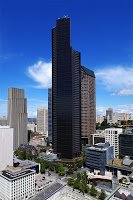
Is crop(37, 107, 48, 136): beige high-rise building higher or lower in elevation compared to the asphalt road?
higher

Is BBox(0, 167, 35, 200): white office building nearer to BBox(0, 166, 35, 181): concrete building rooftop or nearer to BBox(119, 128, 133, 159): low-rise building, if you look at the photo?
BBox(0, 166, 35, 181): concrete building rooftop

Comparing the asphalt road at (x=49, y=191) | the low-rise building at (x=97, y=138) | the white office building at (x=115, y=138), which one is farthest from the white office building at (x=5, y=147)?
the low-rise building at (x=97, y=138)

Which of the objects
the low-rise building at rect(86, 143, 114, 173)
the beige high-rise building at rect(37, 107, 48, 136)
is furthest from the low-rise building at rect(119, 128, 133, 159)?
the beige high-rise building at rect(37, 107, 48, 136)

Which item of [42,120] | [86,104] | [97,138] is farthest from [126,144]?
[42,120]

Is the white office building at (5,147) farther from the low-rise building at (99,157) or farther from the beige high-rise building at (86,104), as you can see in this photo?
the beige high-rise building at (86,104)

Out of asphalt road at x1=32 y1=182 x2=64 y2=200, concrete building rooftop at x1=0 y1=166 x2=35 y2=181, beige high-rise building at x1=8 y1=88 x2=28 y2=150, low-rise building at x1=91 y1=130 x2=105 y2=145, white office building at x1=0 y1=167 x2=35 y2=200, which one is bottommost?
asphalt road at x1=32 y1=182 x2=64 y2=200
